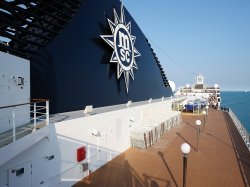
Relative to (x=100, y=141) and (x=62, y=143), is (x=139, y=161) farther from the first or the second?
(x=62, y=143)

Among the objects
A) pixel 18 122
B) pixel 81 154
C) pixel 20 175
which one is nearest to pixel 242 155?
pixel 81 154

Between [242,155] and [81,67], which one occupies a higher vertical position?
[81,67]

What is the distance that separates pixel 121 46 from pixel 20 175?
13277 mm

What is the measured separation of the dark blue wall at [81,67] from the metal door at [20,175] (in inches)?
153

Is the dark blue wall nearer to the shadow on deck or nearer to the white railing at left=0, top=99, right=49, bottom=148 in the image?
the white railing at left=0, top=99, right=49, bottom=148

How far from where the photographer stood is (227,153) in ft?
50.1

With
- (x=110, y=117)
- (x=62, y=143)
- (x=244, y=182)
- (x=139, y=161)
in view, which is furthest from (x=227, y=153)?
(x=62, y=143)

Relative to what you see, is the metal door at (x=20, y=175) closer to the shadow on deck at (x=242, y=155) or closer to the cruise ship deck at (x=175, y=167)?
the cruise ship deck at (x=175, y=167)

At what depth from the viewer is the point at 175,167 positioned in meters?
12.5

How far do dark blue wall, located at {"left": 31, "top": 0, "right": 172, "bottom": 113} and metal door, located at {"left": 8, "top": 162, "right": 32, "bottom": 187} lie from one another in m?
3.88

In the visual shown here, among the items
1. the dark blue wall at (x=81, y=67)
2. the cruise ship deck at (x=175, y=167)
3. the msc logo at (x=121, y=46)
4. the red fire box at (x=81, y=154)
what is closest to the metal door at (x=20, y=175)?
the red fire box at (x=81, y=154)

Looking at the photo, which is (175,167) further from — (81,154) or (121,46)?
(121,46)

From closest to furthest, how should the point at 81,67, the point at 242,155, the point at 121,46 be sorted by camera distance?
the point at 81,67
the point at 242,155
the point at 121,46

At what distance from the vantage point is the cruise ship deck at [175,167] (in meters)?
10.7
